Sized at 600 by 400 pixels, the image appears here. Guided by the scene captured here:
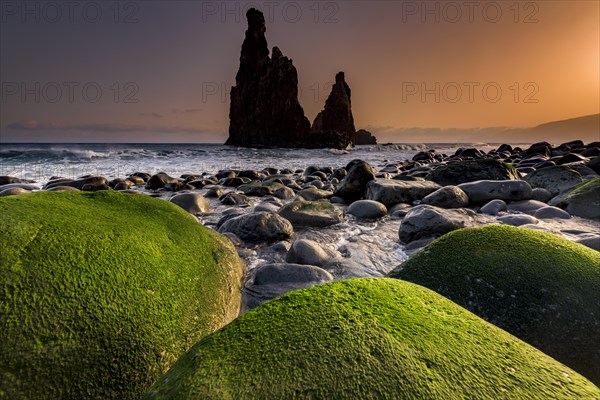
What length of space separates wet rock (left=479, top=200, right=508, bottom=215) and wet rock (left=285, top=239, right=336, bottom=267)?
3242mm

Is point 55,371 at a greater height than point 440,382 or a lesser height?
lesser

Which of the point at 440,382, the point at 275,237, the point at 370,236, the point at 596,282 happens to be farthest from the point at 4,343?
the point at 370,236

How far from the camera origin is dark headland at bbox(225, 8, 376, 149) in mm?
57438

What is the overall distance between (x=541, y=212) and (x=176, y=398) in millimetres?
5766

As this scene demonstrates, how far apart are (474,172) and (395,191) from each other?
2849mm

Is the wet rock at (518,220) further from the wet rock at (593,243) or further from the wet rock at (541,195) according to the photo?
the wet rock at (541,195)

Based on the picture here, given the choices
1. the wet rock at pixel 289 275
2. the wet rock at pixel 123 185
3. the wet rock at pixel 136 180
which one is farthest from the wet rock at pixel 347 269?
the wet rock at pixel 136 180

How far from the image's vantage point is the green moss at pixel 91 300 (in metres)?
1.29

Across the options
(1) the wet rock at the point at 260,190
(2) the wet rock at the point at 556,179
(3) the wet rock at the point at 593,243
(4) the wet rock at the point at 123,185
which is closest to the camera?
(3) the wet rock at the point at 593,243

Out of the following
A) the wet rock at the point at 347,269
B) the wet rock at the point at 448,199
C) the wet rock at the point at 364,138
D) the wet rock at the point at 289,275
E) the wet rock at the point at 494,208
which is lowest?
the wet rock at the point at 347,269

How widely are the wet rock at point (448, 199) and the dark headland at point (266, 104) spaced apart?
4649 cm

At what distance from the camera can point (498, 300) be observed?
182 cm

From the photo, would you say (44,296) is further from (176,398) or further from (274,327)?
(274,327)

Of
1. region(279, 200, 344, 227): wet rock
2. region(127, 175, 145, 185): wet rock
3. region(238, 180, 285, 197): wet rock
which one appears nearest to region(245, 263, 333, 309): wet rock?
region(279, 200, 344, 227): wet rock
